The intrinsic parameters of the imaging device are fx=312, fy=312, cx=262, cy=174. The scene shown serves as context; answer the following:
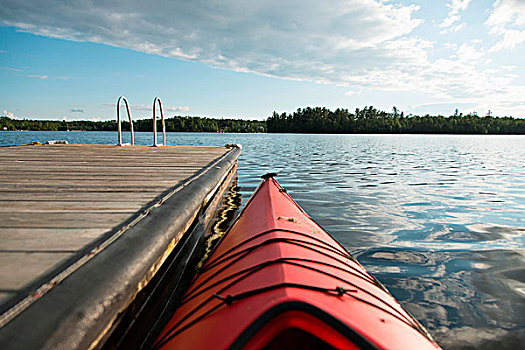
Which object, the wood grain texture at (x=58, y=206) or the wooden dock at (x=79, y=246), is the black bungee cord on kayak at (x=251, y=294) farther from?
the wood grain texture at (x=58, y=206)

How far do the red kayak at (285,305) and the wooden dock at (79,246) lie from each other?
13.4 inches

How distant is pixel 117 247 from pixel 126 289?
28cm

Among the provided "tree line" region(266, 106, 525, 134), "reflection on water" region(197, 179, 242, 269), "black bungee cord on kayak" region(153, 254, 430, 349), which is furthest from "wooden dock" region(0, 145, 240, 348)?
"tree line" region(266, 106, 525, 134)

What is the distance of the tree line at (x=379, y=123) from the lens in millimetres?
80250

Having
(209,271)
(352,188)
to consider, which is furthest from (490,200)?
(209,271)

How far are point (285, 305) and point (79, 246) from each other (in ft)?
3.72

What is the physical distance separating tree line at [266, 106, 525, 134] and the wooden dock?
93.6 meters

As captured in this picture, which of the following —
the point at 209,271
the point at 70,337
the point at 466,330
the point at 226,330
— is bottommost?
the point at 466,330

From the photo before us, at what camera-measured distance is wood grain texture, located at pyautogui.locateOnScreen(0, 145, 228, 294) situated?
1445 mm

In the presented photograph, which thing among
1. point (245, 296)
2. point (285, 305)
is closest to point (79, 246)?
point (245, 296)

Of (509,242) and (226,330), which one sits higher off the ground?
(226,330)

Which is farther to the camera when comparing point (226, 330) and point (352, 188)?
point (352, 188)

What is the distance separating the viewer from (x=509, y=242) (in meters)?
4.43

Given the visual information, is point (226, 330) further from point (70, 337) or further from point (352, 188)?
point (352, 188)
